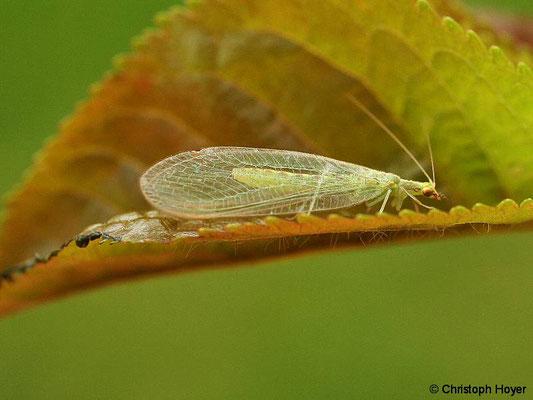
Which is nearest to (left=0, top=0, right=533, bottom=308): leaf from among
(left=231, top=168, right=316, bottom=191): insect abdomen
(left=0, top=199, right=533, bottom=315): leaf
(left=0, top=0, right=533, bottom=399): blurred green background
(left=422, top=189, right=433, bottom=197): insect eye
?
(left=0, top=199, right=533, bottom=315): leaf

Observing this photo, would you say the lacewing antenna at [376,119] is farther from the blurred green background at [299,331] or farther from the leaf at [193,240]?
the blurred green background at [299,331]

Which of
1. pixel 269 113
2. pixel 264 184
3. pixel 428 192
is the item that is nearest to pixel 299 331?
pixel 264 184

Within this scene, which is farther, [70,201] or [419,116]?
[70,201]

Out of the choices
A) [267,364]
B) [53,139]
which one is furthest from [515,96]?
[267,364]

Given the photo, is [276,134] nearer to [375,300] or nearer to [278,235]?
[278,235]

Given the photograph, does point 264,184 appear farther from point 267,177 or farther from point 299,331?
point 299,331

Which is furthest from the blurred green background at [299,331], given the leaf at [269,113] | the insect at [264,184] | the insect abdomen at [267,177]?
the leaf at [269,113]
